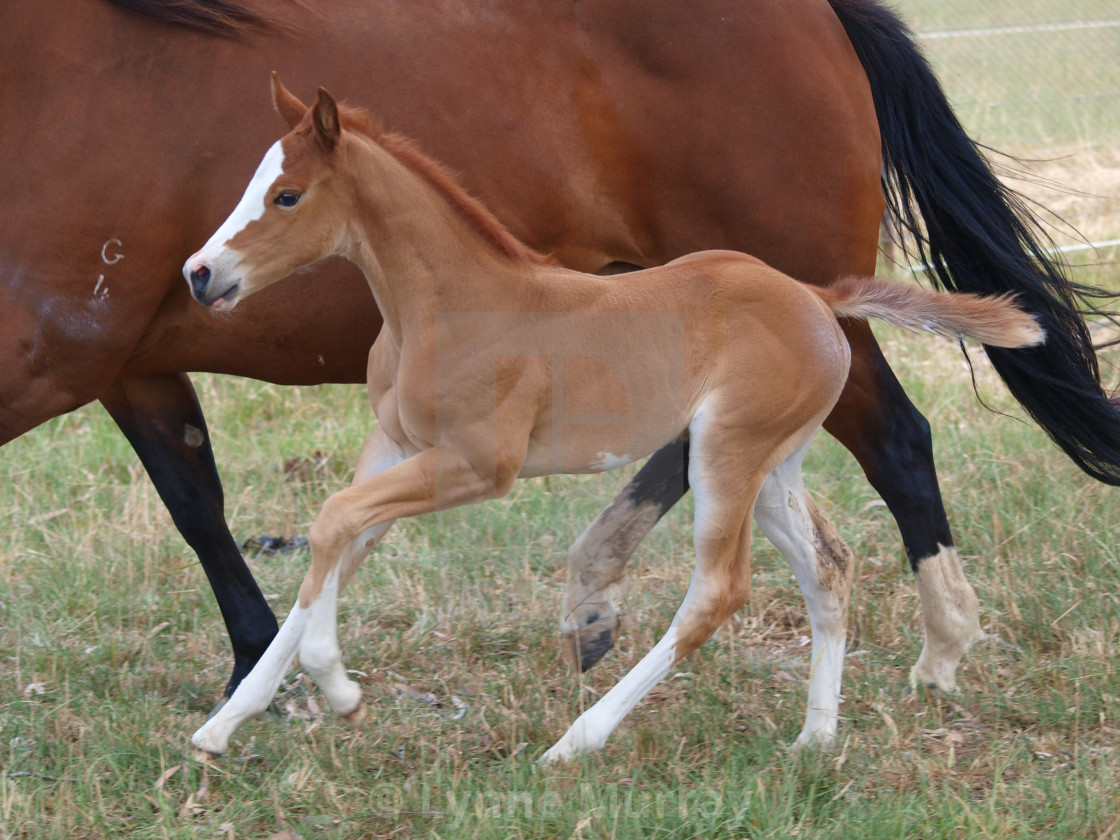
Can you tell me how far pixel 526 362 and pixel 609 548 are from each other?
0.94 meters

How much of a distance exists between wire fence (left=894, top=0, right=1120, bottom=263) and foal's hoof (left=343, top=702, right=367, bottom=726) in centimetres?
513

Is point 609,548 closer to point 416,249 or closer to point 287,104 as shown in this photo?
point 416,249

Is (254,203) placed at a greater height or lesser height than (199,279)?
greater

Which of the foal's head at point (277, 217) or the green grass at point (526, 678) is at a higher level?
the foal's head at point (277, 217)

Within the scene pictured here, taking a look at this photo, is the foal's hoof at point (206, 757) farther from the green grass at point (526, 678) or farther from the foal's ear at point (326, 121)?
the foal's ear at point (326, 121)

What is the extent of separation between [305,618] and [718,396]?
1.05m

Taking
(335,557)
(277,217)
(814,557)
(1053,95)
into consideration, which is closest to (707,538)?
(814,557)

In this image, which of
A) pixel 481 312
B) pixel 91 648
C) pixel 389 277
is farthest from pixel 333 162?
pixel 91 648

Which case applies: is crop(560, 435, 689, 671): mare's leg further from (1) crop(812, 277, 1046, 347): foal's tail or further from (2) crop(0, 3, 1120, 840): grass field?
(1) crop(812, 277, 1046, 347): foal's tail

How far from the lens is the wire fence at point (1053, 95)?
740cm

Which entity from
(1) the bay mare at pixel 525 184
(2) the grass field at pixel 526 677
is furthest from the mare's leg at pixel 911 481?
(2) the grass field at pixel 526 677

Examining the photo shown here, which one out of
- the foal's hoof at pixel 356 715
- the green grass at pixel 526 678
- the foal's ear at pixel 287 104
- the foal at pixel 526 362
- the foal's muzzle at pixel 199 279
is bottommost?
the green grass at pixel 526 678

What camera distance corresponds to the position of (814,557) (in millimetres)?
3055

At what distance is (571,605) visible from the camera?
343 centimetres
